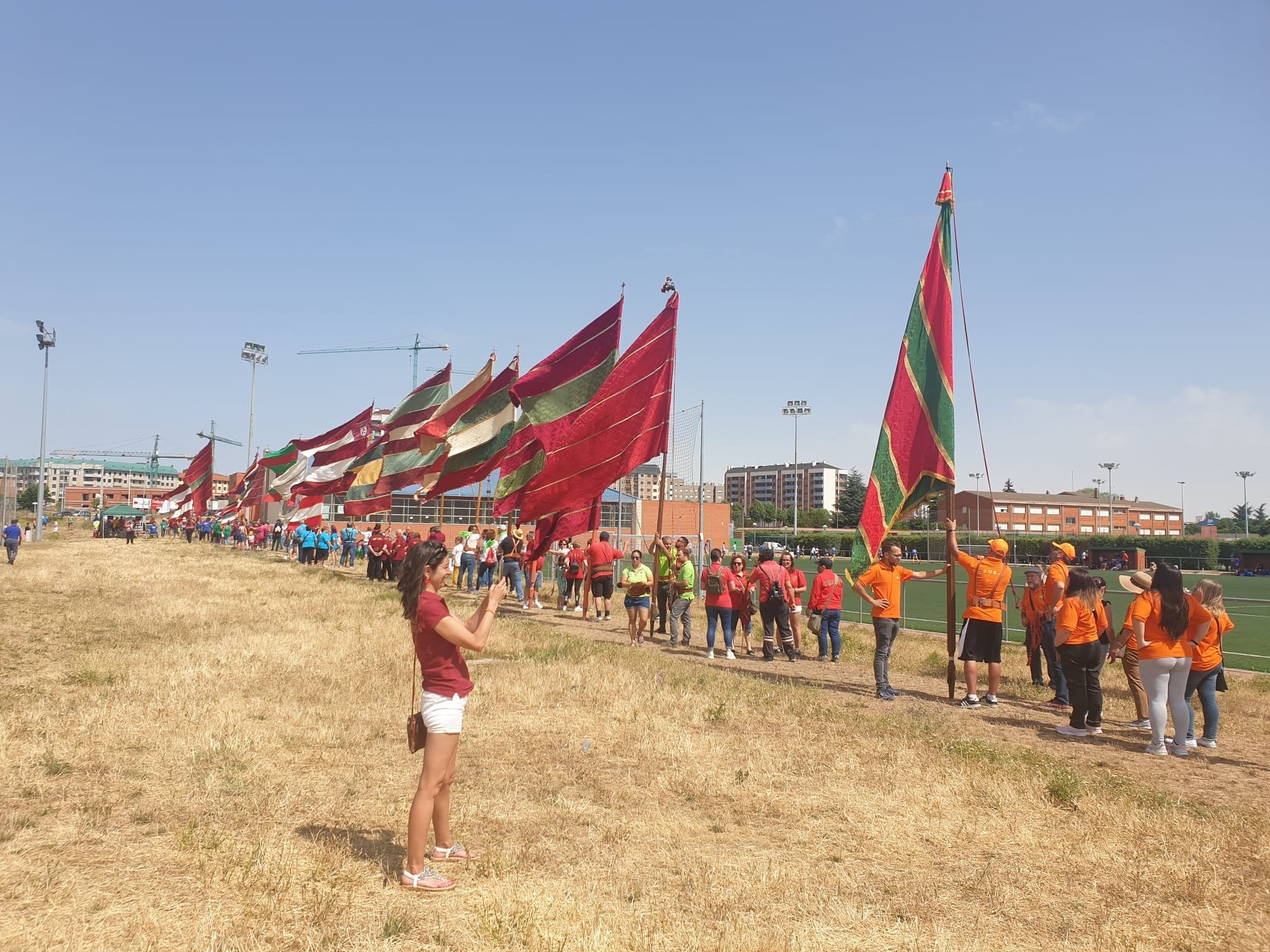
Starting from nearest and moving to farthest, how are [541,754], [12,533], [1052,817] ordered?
[1052,817], [541,754], [12,533]

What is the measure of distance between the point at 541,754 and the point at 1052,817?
13.5 feet

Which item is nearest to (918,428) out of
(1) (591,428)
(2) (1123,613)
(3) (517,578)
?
(1) (591,428)

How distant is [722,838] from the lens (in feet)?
20.2

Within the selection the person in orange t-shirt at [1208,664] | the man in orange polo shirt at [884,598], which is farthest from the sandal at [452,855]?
the person in orange t-shirt at [1208,664]

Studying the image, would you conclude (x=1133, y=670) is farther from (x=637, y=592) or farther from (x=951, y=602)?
(x=637, y=592)

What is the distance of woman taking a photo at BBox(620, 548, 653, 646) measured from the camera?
1577cm

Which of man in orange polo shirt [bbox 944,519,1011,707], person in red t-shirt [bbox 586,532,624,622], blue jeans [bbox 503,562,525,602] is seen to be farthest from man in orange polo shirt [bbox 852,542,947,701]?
blue jeans [bbox 503,562,525,602]

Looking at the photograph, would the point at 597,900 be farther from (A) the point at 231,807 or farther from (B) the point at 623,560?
(B) the point at 623,560

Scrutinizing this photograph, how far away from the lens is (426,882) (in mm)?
5012

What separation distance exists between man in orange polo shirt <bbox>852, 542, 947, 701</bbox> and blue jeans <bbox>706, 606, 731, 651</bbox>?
156 inches

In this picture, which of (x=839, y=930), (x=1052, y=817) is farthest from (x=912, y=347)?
(x=839, y=930)

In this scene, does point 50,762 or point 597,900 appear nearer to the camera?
point 597,900

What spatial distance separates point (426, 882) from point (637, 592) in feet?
35.8

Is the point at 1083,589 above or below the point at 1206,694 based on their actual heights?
above
